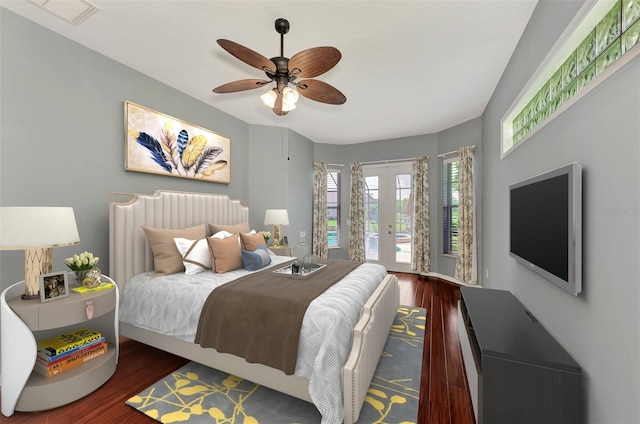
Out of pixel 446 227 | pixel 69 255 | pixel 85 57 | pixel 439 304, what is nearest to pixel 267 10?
pixel 85 57

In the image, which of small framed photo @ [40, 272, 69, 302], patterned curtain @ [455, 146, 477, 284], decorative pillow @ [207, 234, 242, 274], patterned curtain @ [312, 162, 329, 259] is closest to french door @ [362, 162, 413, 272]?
patterned curtain @ [312, 162, 329, 259]

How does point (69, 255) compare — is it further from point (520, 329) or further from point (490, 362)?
point (520, 329)

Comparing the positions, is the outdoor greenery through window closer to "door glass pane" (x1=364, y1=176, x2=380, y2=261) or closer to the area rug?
the area rug

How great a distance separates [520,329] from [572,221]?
86 centimetres

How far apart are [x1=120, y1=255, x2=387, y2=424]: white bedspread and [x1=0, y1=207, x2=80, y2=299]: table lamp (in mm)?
686

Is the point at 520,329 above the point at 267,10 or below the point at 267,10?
below

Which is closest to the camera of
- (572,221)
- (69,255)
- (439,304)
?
→ (572,221)

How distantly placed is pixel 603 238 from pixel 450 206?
399 cm

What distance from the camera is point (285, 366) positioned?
166 cm

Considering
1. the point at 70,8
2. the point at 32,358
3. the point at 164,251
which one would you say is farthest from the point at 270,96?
the point at 32,358

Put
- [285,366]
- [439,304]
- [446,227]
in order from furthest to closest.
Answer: [446,227]
[439,304]
[285,366]

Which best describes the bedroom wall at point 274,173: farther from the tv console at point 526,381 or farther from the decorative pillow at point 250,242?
the tv console at point 526,381

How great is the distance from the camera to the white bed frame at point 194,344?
1689 mm

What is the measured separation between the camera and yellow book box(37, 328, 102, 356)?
1886 millimetres
